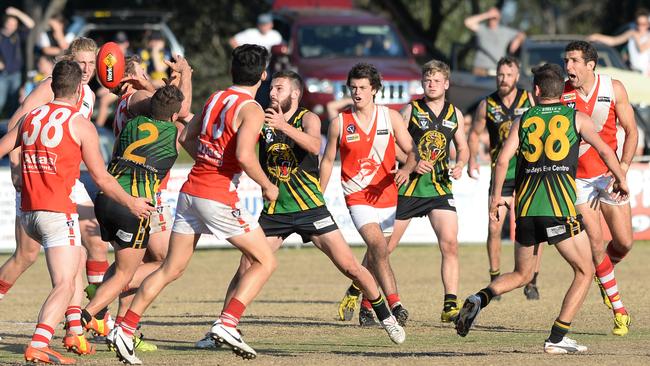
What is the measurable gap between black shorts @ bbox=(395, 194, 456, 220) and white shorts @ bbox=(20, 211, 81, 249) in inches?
155

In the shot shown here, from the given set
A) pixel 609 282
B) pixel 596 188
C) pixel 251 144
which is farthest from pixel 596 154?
pixel 251 144

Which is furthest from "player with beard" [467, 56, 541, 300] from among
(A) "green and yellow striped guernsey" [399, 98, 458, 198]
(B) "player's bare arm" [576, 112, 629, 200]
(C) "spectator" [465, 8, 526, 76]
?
(C) "spectator" [465, 8, 526, 76]

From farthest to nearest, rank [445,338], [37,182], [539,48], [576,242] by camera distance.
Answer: [539,48]
[445,338]
[576,242]
[37,182]

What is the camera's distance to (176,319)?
1300cm

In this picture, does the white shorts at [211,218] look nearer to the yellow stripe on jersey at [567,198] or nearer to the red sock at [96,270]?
the red sock at [96,270]

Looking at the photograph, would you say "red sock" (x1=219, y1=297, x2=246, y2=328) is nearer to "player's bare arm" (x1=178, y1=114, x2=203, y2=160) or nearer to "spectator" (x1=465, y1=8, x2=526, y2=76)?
"player's bare arm" (x1=178, y1=114, x2=203, y2=160)

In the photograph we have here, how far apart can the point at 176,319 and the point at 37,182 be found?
381cm

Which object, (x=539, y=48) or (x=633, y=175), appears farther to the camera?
(x=539, y=48)

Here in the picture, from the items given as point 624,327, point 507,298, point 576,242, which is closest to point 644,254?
point 507,298

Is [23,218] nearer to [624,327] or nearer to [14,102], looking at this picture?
[624,327]

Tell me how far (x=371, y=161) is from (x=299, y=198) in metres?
1.14

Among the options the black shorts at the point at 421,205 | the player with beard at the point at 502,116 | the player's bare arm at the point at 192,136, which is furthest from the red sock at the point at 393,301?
the player's bare arm at the point at 192,136

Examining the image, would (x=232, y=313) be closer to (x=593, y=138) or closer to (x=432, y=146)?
(x=593, y=138)

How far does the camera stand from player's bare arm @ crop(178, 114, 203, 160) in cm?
976
